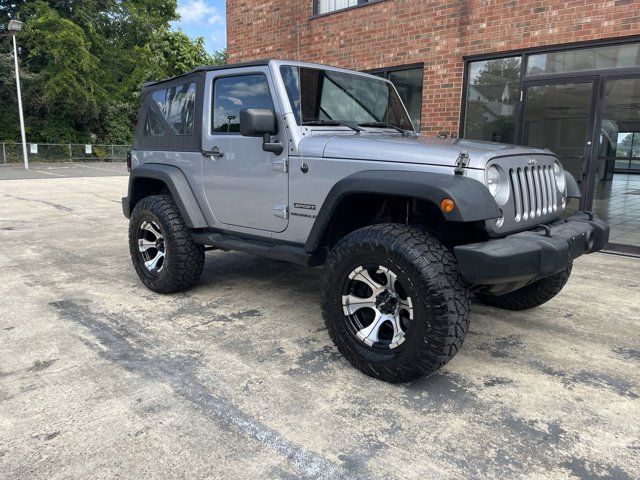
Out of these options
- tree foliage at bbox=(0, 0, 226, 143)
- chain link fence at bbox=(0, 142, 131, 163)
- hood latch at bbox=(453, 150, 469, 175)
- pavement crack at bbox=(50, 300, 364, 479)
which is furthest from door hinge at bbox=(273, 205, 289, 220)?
tree foliage at bbox=(0, 0, 226, 143)

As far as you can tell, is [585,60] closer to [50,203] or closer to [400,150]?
[400,150]

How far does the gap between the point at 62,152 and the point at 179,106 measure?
89.2 feet

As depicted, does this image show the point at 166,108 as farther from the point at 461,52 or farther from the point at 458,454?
the point at 461,52

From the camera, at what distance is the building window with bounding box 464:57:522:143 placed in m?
7.15

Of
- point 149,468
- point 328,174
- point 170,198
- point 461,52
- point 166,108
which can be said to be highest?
point 461,52

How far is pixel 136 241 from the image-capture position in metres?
4.62

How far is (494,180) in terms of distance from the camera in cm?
281

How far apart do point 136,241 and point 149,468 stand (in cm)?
285

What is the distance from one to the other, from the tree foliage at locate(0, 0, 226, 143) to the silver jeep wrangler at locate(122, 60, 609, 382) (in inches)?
1070

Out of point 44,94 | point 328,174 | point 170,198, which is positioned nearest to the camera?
point 328,174

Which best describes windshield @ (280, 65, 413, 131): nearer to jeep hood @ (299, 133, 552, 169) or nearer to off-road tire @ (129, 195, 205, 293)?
jeep hood @ (299, 133, 552, 169)

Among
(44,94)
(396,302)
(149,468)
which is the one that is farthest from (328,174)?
(44,94)

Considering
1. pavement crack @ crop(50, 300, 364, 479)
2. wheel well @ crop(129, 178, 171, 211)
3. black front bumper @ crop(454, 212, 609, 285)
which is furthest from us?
wheel well @ crop(129, 178, 171, 211)

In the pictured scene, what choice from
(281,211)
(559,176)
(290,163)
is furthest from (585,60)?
(281,211)
